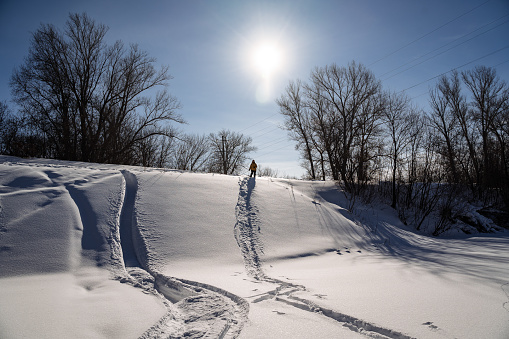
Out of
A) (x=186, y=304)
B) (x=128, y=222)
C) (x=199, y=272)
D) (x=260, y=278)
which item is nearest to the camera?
(x=186, y=304)

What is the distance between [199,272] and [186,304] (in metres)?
1.65

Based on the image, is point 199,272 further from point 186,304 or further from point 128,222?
point 128,222

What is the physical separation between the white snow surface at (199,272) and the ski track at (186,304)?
0.02 meters

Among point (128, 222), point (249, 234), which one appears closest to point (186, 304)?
point (128, 222)

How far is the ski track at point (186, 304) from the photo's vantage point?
114 inches

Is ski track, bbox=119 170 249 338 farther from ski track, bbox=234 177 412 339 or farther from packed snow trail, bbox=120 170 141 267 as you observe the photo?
ski track, bbox=234 177 412 339

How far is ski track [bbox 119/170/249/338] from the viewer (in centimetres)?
289

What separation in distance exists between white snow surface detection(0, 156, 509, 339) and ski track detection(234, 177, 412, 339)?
0.02 metres

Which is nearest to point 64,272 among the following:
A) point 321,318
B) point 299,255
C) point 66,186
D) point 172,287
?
point 172,287

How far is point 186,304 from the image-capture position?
3.67 m

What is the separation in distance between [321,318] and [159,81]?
2468cm

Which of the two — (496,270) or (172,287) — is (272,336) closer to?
(172,287)

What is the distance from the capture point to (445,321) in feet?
9.10

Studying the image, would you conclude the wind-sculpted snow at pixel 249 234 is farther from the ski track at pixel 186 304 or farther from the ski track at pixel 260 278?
the ski track at pixel 186 304
